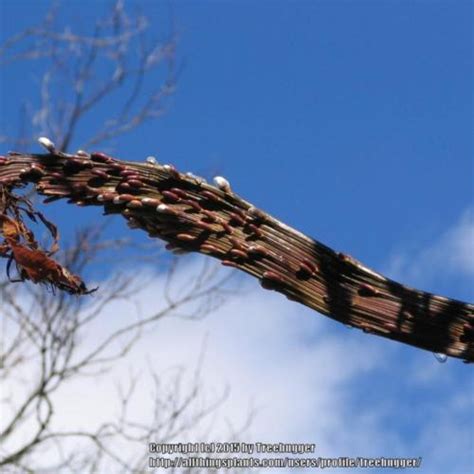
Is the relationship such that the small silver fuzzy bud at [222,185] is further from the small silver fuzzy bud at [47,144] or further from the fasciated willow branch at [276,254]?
the small silver fuzzy bud at [47,144]

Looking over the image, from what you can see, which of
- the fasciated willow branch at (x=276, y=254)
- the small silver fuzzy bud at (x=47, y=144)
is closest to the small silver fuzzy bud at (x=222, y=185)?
the fasciated willow branch at (x=276, y=254)

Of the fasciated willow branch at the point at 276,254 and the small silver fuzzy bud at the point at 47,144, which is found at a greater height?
the small silver fuzzy bud at the point at 47,144

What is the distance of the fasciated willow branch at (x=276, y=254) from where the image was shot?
1255 mm

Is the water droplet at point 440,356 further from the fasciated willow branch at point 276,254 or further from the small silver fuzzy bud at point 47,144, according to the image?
the small silver fuzzy bud at point 47,144

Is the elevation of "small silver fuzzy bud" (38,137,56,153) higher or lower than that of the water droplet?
higher

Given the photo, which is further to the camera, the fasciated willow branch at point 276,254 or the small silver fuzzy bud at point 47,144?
the small silver fuzzy bud at point 47,144

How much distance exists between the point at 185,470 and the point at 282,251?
4145 mm

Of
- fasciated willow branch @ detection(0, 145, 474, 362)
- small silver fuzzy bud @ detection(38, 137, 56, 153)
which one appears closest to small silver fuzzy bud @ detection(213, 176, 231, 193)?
fasciated willow branch @ detection(0, 145, 474, 362)

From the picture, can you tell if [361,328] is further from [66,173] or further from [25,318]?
[25,318]

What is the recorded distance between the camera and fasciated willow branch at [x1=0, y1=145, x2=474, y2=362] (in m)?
1.25

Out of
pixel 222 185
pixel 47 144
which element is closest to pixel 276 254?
pixel 222 185

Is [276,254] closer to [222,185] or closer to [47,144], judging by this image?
[222,185]

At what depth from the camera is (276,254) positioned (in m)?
1.27

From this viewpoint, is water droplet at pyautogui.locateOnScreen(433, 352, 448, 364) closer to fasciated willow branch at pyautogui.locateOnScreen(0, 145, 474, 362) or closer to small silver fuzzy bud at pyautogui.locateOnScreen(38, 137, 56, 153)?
fasciated willow branch at pyautogui.locateOnScreen(0, 145, 474, 362)
